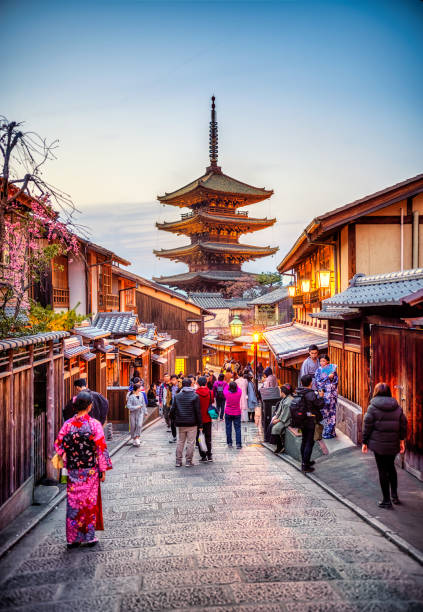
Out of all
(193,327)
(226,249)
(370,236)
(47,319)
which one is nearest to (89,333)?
(47,319)

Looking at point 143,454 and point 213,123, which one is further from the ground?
point 213,123

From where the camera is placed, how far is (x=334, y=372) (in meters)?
9.55

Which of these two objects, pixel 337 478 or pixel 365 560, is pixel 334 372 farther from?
pixel 365 560

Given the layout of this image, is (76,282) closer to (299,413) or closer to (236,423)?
(236,423)

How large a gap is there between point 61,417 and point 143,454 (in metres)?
2.70

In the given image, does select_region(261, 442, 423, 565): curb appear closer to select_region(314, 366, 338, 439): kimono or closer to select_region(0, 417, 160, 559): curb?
select_region(314, 366, 338, 439): kimono

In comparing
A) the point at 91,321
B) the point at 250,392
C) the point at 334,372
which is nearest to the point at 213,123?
the point at 91,321

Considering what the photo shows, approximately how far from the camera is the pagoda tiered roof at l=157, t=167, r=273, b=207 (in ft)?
143

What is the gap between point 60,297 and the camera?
646 inches

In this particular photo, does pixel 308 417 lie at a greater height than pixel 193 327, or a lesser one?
lesser

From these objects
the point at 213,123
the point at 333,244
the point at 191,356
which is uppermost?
the point at 213,123

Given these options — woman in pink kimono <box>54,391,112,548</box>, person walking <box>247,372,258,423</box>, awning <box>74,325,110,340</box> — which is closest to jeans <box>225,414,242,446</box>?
awning <box>74,325,110,340</box>

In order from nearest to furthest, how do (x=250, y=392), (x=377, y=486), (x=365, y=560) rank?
(x=365, y=560) → (x=377, y=486) → (x=250, y=392)

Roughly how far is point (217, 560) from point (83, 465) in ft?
5.37
